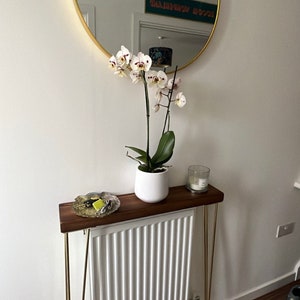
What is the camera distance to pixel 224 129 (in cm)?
122

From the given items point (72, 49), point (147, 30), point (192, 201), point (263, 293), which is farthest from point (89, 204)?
point (263, 293)

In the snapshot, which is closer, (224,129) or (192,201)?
(192,201)

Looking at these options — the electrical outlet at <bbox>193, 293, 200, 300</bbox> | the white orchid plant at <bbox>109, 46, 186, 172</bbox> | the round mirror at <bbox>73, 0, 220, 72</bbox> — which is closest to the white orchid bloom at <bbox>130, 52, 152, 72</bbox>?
the white orchid plant at <bbox>109, 46, 186, 172</bbox>

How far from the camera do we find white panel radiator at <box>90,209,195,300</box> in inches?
38.5

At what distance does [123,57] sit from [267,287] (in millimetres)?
1716

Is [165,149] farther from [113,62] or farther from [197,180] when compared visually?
[113,62]

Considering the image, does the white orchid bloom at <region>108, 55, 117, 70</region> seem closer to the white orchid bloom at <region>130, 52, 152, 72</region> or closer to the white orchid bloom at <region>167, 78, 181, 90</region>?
the white orchid bloom at <region>130, 52, 152, 72</region>

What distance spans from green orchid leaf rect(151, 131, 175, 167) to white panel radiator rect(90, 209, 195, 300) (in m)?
0.24

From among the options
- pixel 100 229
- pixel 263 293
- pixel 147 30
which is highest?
pixel 147 30

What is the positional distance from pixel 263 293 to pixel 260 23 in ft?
5.38

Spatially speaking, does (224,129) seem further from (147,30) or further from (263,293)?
(263,293)

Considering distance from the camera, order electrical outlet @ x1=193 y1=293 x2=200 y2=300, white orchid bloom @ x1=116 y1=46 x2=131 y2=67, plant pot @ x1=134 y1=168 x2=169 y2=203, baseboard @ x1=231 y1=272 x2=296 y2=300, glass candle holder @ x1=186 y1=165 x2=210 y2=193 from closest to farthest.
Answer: white orchid bloom @ x1=116 y1=46 x2=131 y2=67 → plant pot @ x1=134 y1=168 x2=169 y2=203 → glass candle holder @ x1=186 y1=165 x2=210 y2=193 → electrical outlet @ x1=193 y1=293 x2=200 y2=300 → baseboard @ x1=231 y1=272 x2=296 y2=300

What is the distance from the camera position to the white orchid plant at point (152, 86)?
849 mm

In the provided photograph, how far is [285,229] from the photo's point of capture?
1.61m
